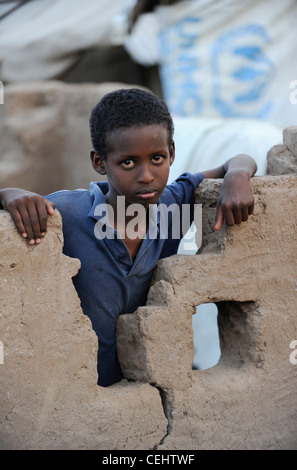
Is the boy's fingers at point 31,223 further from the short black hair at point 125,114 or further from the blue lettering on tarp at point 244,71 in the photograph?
the blue lettering on tarp at point 244,71

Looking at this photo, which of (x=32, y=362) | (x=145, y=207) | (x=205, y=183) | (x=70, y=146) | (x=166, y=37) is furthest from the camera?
(x=166, y=37)

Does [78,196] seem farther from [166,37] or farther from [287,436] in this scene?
[166,37]

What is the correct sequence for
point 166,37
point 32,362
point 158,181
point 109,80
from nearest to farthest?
point 32,362 < point 158,181 < point 166,37 < point 109,80

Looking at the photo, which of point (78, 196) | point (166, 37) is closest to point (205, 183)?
point (78, 196)

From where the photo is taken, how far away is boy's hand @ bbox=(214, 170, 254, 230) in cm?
237

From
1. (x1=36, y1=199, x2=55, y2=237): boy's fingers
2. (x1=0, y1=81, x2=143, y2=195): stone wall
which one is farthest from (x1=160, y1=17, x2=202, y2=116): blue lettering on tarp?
(x1=36, y1=199, x2=55, y2=237): boy's fingers

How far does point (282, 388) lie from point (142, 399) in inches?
23.9

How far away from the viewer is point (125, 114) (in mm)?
2252

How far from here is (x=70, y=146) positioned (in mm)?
6680

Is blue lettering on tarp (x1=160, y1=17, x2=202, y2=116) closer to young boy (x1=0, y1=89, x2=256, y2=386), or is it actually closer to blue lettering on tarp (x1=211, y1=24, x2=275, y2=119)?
blue lettering on tarp (x1=211, y1=24, x2=275, y2=119)

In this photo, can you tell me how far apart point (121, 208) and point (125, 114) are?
1.16ft

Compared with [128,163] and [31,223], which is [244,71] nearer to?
[128,163]

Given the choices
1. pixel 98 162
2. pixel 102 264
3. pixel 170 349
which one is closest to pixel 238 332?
pixel 170 349

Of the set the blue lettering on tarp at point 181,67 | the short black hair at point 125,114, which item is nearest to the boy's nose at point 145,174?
the short black hair at point 125,114
